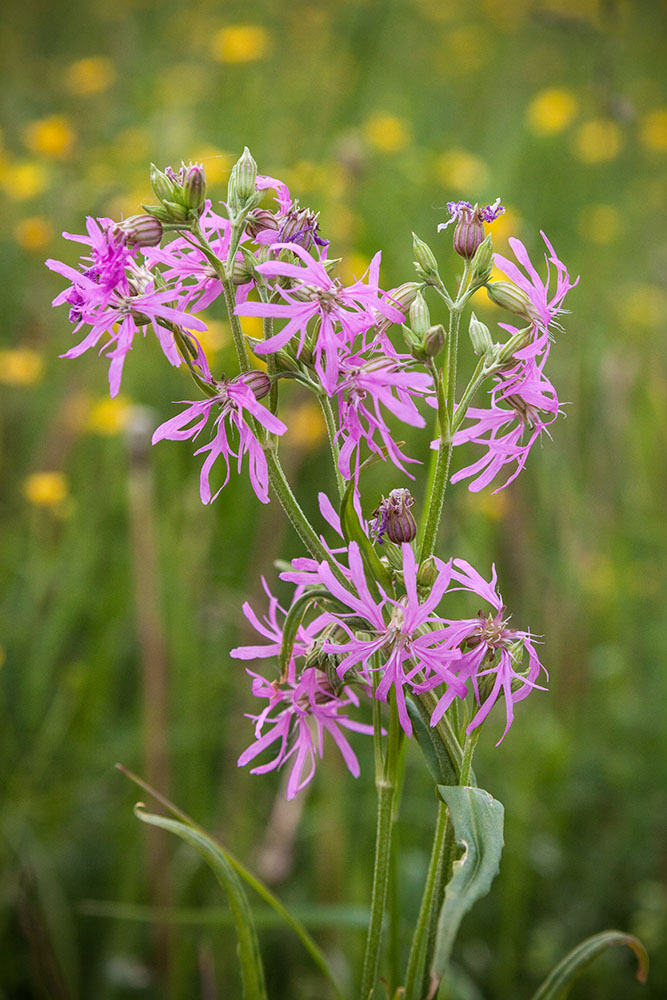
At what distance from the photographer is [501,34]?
6.03m

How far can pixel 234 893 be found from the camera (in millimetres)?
1006

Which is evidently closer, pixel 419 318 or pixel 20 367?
pixel 419 318

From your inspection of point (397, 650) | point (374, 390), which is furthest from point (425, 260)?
point (397, 650)

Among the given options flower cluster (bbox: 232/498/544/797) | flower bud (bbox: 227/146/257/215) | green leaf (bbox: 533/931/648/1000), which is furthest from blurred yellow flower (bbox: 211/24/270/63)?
green leaf (bbox: 533/931/648/1000)

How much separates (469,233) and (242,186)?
0.81ft

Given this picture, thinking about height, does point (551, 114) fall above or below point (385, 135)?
above

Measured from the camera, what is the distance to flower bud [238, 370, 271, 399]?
2.99 feet

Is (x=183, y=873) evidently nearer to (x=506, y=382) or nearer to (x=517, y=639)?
(x=517, y=639)

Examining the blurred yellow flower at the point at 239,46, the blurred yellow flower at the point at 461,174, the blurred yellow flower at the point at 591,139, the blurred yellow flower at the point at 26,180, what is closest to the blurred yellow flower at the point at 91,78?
the blurred yellow flower at the point at 239,46

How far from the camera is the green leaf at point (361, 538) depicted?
3.00 feet

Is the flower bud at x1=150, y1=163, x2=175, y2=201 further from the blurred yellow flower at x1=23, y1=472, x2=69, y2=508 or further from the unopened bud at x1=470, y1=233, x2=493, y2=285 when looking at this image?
the blurred yellow flower at x1=23, y1=472, x2=69, y2=508

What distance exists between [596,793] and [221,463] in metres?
1.37

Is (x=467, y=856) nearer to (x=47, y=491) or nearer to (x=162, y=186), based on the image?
(x=162, y=186)

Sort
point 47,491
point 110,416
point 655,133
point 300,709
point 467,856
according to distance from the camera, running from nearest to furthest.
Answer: point 467,856, point 300,709, point 47,491, point 110,416, point 655,133
